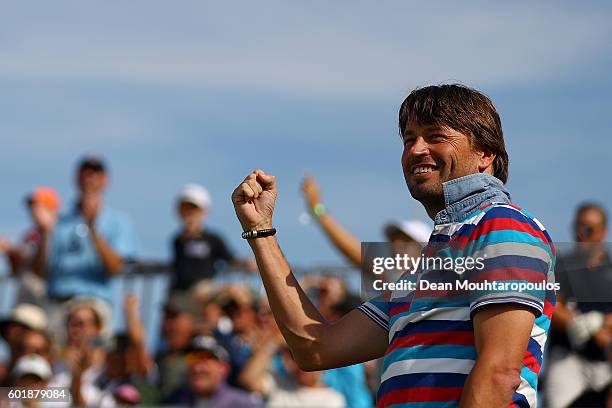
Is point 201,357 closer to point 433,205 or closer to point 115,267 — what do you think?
point 115,267

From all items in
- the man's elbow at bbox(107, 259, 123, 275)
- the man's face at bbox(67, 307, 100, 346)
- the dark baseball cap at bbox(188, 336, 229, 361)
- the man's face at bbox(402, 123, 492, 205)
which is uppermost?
Result: the man's elbow at bbox(107, 259, 123, 275)

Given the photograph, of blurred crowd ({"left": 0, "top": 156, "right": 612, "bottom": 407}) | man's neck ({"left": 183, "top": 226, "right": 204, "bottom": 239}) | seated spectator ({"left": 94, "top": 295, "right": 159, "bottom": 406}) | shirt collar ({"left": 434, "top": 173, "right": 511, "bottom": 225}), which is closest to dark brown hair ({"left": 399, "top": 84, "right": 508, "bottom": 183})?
shirt collar ({"left": 434, "top": 173, "right": 511, "bottom": 225})

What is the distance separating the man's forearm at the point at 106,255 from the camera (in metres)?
9.89

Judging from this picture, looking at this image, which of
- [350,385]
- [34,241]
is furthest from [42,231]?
[350,385]

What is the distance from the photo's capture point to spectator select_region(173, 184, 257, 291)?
1000 centimetres

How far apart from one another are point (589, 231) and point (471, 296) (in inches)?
170

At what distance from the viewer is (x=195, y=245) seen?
32.8 feet

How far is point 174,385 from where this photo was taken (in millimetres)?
8703

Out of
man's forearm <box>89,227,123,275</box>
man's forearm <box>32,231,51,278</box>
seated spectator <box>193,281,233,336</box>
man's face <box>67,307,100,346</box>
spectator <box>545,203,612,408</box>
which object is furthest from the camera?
man's forearm <box>32,231,51,278</box>

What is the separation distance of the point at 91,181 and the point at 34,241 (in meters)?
0.96

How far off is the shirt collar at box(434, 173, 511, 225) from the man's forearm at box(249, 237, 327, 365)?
1.96ft

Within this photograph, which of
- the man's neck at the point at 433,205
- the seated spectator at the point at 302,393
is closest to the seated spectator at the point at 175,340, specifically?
the seated spectator at the point at 302,393

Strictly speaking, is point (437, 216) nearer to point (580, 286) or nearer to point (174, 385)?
point (580, 286)

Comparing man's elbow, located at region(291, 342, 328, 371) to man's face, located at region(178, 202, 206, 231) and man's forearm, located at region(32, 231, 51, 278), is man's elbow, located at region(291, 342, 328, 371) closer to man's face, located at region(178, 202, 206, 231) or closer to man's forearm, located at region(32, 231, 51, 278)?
man's face, located at region(178, 202, 206, 231)
